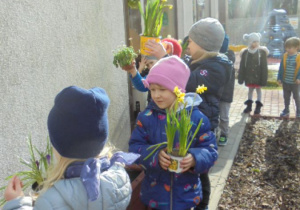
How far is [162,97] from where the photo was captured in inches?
93.3

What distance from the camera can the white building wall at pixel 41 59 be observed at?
225 cm

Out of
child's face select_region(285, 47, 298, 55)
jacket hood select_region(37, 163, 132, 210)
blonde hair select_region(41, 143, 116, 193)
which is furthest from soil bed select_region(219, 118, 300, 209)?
blonde hair select_region(41, 143, 116, 193)

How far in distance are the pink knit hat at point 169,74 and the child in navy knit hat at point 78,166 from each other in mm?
787

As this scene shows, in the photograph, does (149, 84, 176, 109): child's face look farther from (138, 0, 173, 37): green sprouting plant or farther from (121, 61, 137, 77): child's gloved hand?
(138, 0, 173, 37): green sprouting plant

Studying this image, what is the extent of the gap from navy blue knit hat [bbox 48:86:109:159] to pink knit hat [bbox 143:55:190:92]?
82 cm

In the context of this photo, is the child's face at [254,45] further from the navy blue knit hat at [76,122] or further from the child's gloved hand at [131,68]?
the navy blue knit hat at [76,122]

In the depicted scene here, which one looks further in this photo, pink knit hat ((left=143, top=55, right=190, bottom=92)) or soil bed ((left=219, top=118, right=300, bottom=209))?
soil bed ((left=219, top=118, right=300, bottom=209))

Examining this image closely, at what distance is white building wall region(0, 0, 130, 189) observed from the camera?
225 cm

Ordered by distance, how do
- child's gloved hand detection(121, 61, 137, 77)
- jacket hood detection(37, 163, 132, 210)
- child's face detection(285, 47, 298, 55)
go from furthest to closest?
child's face detection(285, 47, 298, 55) → child's gloved hand detection(121, 61, 137, 77) → jacket hood detection(37, 163, 132, 210)

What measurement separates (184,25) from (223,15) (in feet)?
41.0

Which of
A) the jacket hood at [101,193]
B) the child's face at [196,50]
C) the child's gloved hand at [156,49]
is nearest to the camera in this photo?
the jacket hood at [101,193]

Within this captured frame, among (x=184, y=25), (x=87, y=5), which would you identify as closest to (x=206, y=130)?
(x=87, y=5)

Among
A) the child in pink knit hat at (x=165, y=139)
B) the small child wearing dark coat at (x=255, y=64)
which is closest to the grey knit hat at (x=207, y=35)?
the child in pink knit hat at (x=165, y=139)

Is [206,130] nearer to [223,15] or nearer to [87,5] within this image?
[87,5]
